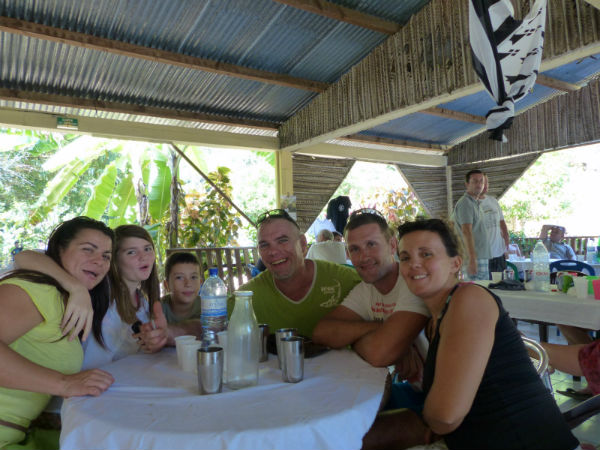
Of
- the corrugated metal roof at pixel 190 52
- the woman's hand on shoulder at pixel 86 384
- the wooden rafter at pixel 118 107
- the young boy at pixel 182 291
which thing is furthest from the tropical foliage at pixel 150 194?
the woman's hand on shoulder at pixel 86 384

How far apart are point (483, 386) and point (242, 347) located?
0.81 metres

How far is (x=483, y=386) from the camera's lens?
4.56ft

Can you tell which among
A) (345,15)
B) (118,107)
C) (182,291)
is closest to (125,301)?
(182,291)

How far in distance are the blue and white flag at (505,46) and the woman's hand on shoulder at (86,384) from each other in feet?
11.5

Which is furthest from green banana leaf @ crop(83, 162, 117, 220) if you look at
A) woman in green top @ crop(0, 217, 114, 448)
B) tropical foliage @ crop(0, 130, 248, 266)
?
woman in green top @ crop(0, 217, 114, 448)

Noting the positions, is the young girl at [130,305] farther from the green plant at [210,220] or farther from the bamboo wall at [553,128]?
the bamboo wall at [553,128]

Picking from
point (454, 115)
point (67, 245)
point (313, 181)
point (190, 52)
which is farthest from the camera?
point (313, 181)

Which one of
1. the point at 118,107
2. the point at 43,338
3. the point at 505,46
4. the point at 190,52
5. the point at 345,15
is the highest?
the point at 345,15

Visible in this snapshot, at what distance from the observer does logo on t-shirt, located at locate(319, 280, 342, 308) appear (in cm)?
222

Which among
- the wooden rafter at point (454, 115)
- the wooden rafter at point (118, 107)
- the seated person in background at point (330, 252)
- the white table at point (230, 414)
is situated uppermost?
the wooden rafter at point (454, 115)

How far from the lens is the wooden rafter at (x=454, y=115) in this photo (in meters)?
7.53

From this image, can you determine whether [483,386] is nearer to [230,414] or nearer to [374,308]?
[374,308]

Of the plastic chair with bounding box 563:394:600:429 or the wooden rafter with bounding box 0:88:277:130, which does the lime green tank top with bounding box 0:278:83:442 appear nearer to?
the plastic chair with bounding box 563:394:600:429

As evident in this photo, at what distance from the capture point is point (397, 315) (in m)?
1.68
